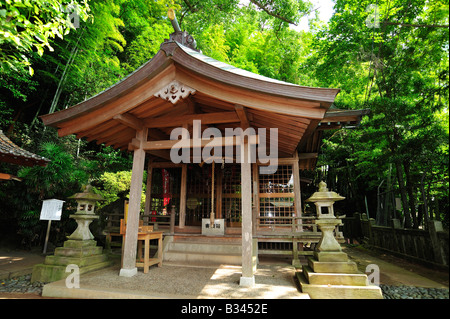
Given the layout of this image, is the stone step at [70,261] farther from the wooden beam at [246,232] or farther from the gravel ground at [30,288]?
the wooden beam at [246,232]

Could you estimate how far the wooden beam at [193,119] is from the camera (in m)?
4.47

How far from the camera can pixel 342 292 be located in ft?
10.8

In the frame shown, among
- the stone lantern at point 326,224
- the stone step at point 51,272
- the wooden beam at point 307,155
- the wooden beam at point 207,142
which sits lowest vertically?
the stone step at point 51,272

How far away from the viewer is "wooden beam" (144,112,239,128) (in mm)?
4473

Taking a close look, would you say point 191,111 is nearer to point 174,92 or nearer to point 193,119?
point 193,119

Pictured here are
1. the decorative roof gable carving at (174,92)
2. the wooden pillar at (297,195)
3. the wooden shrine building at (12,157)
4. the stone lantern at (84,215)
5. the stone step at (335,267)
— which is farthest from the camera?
the wooden pillar at (297,195)

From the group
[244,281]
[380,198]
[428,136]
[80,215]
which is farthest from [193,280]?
[380,198]

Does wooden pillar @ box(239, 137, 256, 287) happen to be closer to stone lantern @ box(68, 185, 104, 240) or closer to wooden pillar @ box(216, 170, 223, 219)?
stone lantern @ box(68, 185, 104, 240)

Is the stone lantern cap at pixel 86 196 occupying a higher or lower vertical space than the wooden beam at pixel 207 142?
lower

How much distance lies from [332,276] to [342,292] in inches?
9.0

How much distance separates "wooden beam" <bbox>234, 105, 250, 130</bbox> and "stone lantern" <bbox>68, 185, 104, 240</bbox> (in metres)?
3.93

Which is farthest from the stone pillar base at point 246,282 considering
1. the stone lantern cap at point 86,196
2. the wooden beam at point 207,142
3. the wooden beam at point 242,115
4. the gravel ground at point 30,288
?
the stone lantern cap at point 86,196

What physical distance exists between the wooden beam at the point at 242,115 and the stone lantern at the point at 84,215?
393cm

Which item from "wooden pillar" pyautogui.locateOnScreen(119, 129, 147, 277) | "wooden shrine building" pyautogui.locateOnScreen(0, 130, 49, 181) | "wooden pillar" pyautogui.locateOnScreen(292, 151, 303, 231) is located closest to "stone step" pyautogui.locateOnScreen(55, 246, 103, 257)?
"wooden pillar" pyautogui.locateOnScreen(119, 129, 147, 277)
